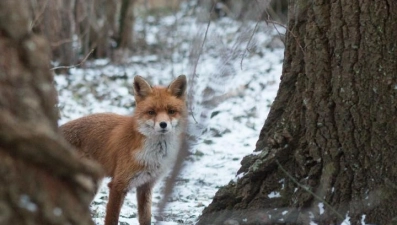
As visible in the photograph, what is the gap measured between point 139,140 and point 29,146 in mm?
3564

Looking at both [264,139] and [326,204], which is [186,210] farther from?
[326,204]

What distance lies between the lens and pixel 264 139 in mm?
5152

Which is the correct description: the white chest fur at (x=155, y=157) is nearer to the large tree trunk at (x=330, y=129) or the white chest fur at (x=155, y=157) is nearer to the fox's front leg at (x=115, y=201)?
the fox's front leg at (x=115, y=201)

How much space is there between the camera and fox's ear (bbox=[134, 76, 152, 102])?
6.42 m

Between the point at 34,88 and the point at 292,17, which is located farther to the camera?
the point at 292,17

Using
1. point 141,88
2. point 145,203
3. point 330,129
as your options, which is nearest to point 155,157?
point 145,203

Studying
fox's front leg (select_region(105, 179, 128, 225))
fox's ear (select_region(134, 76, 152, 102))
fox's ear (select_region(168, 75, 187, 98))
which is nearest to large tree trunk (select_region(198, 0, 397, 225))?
fox's front leg (select_region(105, 179, 128, 225))

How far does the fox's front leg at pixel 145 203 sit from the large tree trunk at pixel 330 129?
3.71ft

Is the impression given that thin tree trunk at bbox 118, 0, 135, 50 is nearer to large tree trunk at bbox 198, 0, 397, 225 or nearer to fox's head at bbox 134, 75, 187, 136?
fox's head at bbox 134, 75, 187, 136

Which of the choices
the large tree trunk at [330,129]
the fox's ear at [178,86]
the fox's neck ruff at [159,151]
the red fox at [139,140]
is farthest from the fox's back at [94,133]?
the large tree trunk at [330,129]

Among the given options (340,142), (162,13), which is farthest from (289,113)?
(162,13)

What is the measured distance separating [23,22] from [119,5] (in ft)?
44.0

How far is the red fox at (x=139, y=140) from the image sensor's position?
600 cm

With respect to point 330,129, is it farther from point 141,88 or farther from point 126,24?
point 126,24
